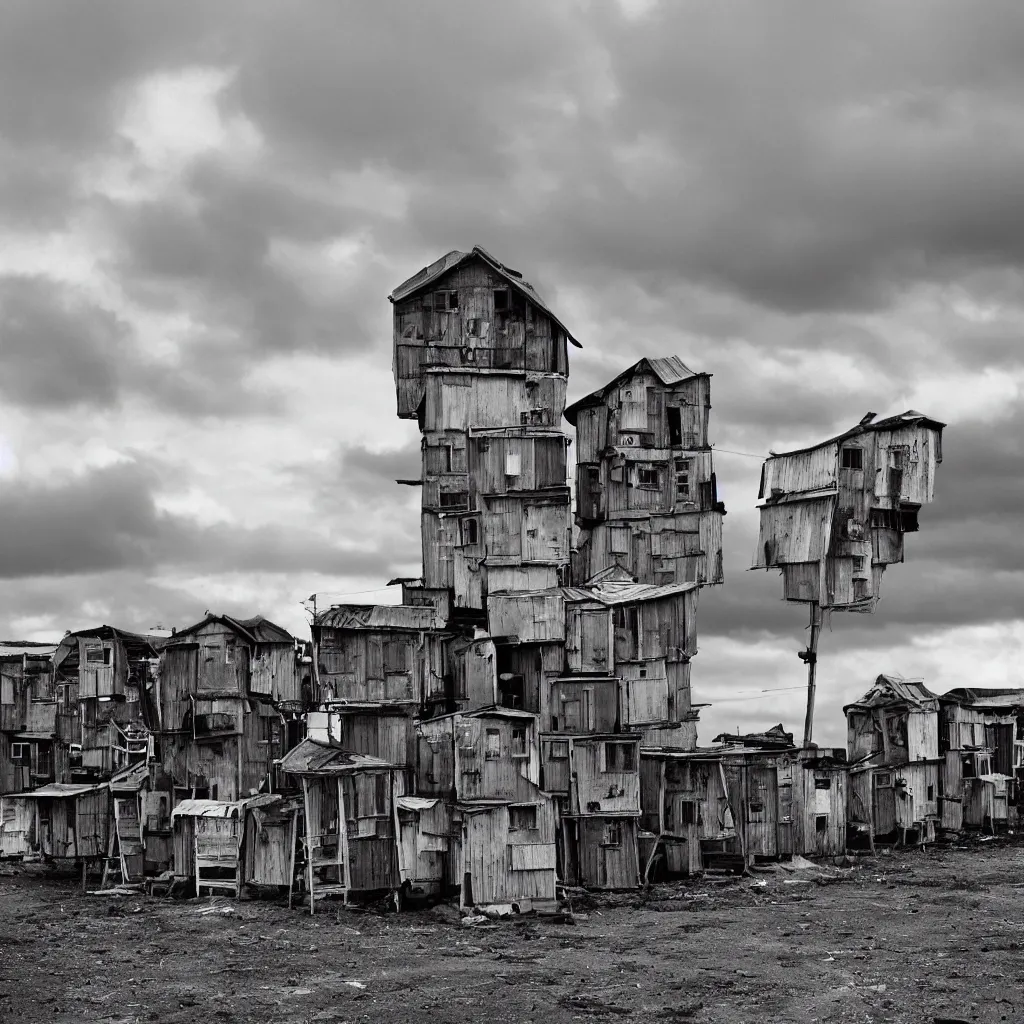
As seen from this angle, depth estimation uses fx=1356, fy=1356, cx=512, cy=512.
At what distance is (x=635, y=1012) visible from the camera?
37.6 meters

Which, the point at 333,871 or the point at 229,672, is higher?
the point at 229,672

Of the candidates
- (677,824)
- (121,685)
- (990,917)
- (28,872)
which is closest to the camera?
(990,917)

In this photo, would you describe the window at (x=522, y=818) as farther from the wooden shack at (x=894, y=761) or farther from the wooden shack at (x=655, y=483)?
the wooden shack at (x=894, y=761)

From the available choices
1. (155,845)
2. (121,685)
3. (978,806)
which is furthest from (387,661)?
(978,806)

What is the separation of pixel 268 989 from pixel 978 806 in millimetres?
49490

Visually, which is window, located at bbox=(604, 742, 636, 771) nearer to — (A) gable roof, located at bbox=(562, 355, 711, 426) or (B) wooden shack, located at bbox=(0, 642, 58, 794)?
(A) gable roof, located at bbox=(562, 355, 711, 426)

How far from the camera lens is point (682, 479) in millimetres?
70938

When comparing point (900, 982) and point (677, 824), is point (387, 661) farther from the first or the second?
point (900, 982)

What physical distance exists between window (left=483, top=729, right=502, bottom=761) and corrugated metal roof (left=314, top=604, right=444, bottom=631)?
9.04 meters

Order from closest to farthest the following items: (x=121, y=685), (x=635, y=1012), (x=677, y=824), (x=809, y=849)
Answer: (x=635, y=1012), (x=677, y=824), (x=809, y=849), (x=121, y=685)

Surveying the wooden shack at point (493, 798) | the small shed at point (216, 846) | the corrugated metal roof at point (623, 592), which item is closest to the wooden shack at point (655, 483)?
the corrugated metal roof at point (623, 592)

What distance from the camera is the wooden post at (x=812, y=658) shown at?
70750 millimetres

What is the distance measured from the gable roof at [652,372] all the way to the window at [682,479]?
14.0ft

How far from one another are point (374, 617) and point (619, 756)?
12.9 metres
